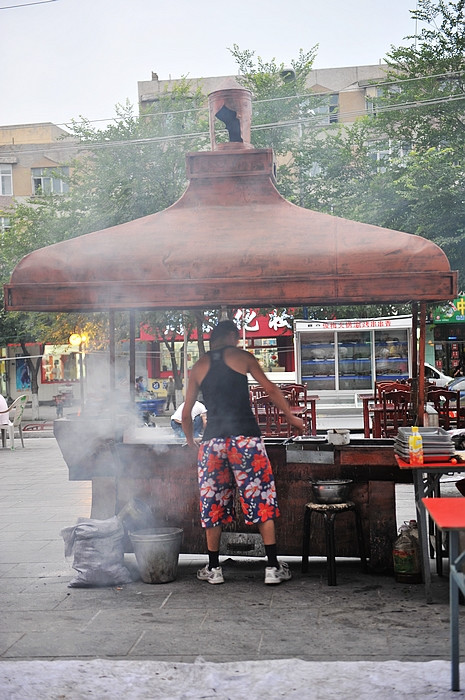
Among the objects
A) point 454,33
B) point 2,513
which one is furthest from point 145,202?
point 2,513

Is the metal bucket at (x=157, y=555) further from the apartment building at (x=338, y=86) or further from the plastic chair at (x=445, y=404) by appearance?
the apartment building at (x=338, y=86)

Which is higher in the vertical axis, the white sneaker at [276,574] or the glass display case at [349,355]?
the glass display case at [349,355]

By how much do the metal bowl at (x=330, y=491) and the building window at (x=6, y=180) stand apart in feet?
122

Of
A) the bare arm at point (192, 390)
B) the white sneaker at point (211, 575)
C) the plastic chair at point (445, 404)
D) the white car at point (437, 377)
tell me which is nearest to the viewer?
the bare arm at point (192, 390)

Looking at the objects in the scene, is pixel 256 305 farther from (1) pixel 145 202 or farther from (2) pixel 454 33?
(1) pixel 145 202

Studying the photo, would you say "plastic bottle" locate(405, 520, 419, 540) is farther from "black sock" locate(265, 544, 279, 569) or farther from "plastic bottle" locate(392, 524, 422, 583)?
"black sock" locate(265, 544, 279, 569)

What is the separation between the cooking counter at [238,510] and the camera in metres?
6.29

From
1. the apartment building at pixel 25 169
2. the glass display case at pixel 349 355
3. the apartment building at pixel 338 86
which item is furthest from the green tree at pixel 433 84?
the apartment building at pixel 25 169

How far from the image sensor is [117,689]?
159 inches

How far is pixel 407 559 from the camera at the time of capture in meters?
5.95

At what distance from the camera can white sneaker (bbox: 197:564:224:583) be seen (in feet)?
20.0

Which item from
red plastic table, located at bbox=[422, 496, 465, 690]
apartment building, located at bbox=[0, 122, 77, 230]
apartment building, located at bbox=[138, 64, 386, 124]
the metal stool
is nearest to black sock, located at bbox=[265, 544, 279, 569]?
the metal stool

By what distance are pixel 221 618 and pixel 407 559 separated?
153 centimetres

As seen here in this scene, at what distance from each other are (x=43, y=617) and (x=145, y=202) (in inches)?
751
